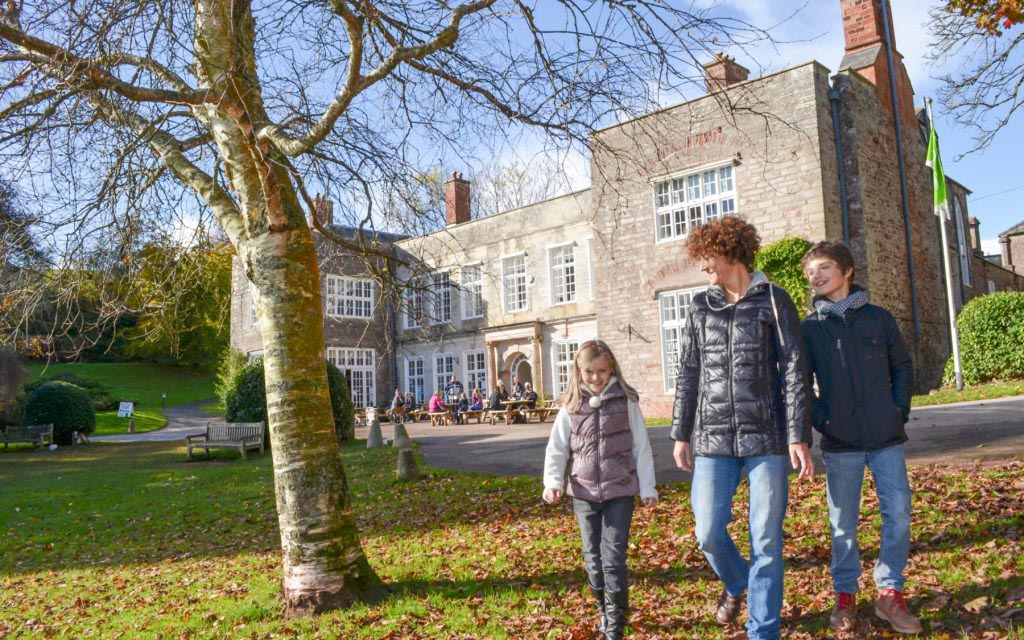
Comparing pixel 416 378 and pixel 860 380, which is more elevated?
pixel 416 378

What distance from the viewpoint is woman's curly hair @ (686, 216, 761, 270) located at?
149 inches

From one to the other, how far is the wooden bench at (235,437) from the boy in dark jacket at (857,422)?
45.9ft

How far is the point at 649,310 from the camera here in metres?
19.4

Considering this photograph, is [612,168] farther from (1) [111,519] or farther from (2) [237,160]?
(2) [237,160]

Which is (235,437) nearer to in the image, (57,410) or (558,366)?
(57,410)

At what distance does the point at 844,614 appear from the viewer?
380 centimetres

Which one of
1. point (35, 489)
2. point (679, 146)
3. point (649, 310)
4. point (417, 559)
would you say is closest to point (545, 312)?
point (649, 310)

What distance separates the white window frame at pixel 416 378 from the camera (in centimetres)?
3067

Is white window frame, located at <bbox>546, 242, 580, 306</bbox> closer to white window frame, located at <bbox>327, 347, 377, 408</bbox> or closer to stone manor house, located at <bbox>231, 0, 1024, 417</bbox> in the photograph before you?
A: stone manor house, located at <bbox>231, 0, 1024, 417</bbox>

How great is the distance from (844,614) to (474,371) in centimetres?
2487

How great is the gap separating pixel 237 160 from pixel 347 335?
25.8 m

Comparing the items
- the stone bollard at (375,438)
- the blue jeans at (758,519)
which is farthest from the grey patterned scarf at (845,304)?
the stone bollard at (375,438)

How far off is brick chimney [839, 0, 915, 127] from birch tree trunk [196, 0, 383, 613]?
51.5 ft

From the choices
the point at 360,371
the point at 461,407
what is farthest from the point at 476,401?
the point at 360,371
